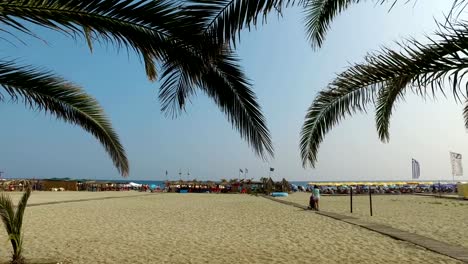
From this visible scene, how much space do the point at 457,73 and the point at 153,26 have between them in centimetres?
258

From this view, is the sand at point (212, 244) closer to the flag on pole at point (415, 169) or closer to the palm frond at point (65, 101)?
the palm frond at point (65, 101)

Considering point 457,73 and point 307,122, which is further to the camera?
point 307,122

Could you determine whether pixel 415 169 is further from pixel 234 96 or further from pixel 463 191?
pixel 234 96

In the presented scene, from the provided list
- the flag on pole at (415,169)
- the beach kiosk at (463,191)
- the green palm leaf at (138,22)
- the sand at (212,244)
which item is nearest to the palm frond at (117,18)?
the green palm leaf at (138,22)

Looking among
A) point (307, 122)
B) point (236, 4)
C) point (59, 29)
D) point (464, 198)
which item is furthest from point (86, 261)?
point (464, 198)

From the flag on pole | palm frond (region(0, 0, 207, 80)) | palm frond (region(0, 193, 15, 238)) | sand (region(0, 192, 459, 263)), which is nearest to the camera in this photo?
palm frond (region(0, 0, 207, 80))

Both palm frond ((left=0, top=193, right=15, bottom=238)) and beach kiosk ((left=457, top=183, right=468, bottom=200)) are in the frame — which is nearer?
palm frond ((left=0, top=193, right=15, bottom=238))

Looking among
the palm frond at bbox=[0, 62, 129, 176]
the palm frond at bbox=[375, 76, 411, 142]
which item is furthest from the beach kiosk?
the palm frond at bbox=[0, 62, 129, 176]

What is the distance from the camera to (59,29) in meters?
3.48

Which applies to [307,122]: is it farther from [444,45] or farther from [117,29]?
[117,29]

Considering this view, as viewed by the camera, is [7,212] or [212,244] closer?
[7,212]

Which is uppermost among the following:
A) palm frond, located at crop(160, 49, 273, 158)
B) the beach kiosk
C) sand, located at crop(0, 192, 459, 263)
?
palm frond, located at crop(160, 49, 273, 158)

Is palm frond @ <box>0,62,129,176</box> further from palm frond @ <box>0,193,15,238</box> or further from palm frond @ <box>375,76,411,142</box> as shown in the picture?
palm frond @ <box>375,76,411,142</box>

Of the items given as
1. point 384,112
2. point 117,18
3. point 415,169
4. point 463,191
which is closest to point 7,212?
point 117,18
